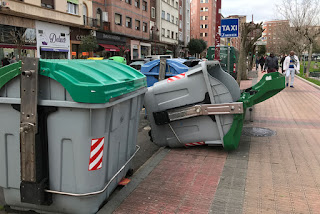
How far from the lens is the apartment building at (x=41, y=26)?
60.7 feet

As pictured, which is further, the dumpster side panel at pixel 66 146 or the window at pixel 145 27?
the window at pixel 145 27

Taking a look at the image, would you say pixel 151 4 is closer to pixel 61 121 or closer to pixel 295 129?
pixel 295 129

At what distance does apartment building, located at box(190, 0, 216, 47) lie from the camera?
81938mm

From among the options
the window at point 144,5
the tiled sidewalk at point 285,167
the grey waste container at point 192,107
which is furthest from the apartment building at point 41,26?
the tiled sidewalk at point 285,167

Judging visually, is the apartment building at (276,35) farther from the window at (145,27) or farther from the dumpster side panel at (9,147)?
the dumpster side panel at (9,147)

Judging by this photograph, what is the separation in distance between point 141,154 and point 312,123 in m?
4.62

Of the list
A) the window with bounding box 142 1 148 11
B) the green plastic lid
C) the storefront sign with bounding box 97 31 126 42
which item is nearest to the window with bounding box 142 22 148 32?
the window with bounding box 142 1 148 11

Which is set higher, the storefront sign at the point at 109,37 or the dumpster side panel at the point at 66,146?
the storefront sign at the point at 109,37

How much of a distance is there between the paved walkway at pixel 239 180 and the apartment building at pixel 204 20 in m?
79.3

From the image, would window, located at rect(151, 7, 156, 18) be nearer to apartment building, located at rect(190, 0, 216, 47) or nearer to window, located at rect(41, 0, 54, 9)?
window, located at rect(41, 0, 54, 9)

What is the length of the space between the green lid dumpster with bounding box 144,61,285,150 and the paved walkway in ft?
1.07

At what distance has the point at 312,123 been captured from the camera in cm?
725

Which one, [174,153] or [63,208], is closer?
[63,208]

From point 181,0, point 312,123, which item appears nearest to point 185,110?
point 312,123
